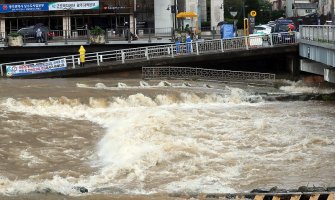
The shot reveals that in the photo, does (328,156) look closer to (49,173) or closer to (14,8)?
(49,173)

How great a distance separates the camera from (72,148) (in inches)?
755

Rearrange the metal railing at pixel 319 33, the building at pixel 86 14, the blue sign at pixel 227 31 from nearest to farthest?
the metal railing at pixel 319 33
the blue sign at pixel 227 31
the building at pixel 86 14

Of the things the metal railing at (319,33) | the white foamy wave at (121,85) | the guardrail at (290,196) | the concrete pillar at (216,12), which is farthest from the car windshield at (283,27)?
the concrete pillar at (216,12)

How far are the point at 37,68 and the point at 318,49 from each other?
16.7 m

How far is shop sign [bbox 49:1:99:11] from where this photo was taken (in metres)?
58.5

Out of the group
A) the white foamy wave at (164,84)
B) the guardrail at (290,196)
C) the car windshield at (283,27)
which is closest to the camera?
the guardrail at (290,196)

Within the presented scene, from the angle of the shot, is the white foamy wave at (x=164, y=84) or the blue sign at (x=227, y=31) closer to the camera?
the white foamy wave at (x=164, y=84)

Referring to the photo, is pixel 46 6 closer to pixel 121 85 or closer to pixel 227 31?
pixel 227 31

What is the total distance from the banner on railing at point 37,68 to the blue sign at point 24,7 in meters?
22.8

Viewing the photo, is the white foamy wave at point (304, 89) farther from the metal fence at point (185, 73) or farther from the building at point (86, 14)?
the building at point (86, 14)

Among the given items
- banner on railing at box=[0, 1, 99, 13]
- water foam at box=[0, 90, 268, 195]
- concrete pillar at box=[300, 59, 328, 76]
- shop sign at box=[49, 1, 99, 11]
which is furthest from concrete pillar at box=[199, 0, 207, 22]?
water foam at box=[0, 90, 268, 195]

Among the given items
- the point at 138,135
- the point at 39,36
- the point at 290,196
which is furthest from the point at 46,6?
the point at 290,196

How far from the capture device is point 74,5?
5859 centimetres

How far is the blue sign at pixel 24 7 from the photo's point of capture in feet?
192
